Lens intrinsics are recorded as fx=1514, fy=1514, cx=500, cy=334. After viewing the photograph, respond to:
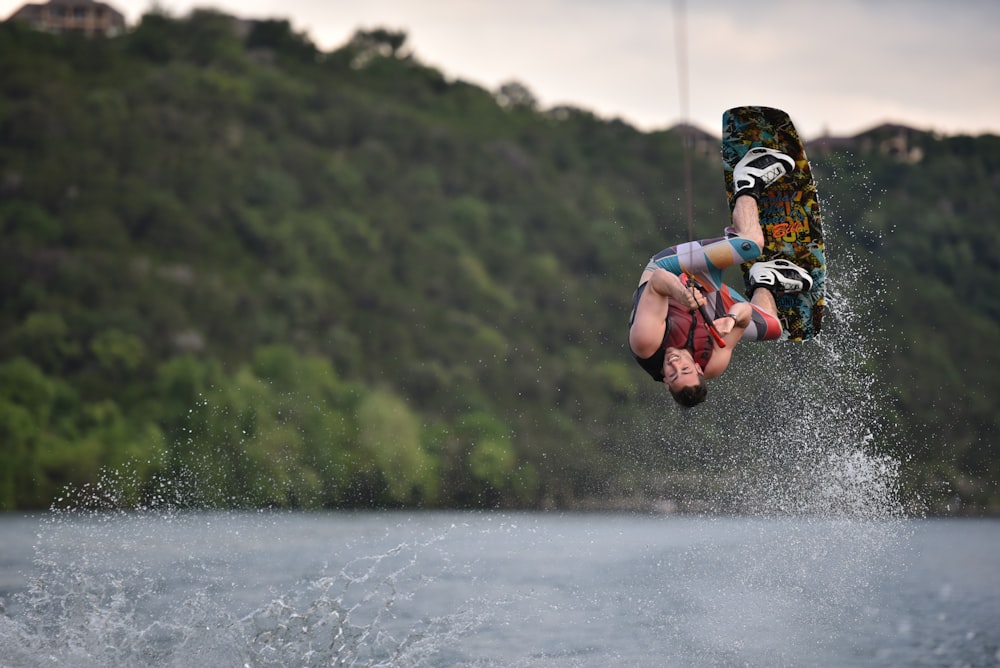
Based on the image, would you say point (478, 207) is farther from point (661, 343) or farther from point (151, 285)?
point (661, 343)

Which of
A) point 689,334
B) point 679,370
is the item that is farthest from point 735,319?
point 679,370

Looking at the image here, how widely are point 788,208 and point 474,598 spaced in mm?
11617

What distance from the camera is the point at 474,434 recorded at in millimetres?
55531

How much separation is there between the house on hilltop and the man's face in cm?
7993

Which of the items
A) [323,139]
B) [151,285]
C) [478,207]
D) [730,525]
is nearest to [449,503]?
[730,525]

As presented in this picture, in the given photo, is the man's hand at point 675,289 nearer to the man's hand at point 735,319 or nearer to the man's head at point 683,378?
the man's hand at point 735,319

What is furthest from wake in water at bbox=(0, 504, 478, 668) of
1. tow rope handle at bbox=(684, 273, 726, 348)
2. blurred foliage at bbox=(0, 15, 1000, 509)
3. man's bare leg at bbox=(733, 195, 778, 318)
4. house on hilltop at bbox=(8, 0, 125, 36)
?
house on hilltop at bbox=(8, 0, 125, 36)

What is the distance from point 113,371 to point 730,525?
22931 mm

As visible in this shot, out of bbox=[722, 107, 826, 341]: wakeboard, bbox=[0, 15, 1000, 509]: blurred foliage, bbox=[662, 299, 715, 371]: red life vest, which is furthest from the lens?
bbox=[0, 15, 1000, 509]: blurred foliage

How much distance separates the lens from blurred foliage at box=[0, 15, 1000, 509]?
49656mm

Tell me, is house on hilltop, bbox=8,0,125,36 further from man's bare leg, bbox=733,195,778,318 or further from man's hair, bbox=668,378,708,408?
man's hair, bbox=668,378,708,408

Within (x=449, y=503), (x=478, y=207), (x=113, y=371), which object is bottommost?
(x=449, y=503)

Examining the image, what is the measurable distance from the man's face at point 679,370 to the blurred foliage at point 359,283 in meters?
30.4

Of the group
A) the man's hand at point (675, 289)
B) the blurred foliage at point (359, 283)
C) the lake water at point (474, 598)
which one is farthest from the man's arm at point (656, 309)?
the blurred foliage at point (359, 283)
